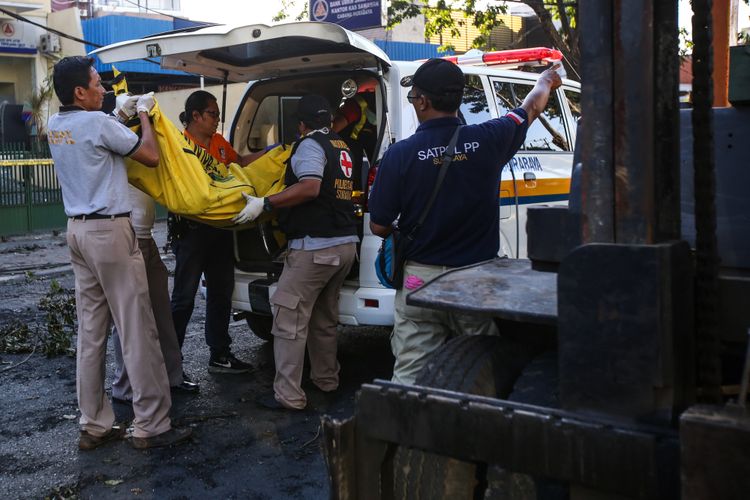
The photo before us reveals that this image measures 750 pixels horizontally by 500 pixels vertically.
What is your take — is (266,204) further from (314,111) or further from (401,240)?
(401,240)

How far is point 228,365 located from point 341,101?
195 centimetres

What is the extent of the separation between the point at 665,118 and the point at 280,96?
462 cm

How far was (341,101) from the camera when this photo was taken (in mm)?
5805

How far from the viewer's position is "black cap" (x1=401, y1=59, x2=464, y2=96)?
3809mm

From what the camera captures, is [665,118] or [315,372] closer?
[665,118]

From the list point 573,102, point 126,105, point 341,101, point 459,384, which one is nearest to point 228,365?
point 341,101

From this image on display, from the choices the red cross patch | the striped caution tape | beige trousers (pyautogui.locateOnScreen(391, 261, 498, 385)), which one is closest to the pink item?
beige trousers (pyautogui.locateOnScreen(391, 261, 498, 385))

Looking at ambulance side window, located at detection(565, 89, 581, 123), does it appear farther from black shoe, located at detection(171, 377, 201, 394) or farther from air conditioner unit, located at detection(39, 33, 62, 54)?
air conditioner unit, located at detection(39, 33, 62, 54)

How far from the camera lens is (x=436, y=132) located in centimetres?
382

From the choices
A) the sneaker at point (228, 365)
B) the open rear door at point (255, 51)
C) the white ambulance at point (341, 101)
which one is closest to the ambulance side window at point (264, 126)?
the white ambulance at point (341, 101)

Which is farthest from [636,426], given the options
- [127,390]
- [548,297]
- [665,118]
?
[127,390]

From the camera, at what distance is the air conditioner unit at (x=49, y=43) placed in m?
20.6

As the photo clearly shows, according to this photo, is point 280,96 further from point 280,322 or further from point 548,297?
point 548,297

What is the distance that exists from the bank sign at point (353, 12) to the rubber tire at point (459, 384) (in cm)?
1331
